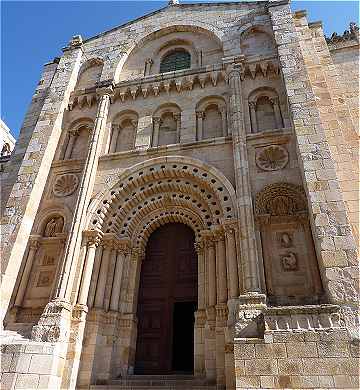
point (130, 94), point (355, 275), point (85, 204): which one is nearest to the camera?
point (355, 275)

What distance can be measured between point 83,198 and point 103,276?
2.47 m

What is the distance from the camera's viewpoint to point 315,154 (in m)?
A: 8.25

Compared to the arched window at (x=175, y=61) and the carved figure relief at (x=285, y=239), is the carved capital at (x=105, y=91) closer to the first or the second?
the arched window at (x=175, y=61)

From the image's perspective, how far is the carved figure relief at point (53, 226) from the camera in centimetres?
1021

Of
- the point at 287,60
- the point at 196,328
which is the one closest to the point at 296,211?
the point at 196,328

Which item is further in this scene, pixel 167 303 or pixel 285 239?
pixel 167 303

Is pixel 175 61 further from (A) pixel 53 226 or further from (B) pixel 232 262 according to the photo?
Result: (B) pixel 232 262

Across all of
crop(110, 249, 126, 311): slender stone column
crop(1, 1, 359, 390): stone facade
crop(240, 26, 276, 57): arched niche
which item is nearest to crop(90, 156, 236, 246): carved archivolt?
crop(1, 1, 359, 390): stone facade

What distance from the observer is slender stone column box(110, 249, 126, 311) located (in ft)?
29.2

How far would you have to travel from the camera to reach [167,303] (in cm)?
923

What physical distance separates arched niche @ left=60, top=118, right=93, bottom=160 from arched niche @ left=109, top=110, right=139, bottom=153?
1.08m

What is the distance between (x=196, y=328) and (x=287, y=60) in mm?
8467

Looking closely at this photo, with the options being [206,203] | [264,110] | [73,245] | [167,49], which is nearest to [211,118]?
[264,110]

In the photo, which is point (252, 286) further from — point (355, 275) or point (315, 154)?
point (315, 154)
